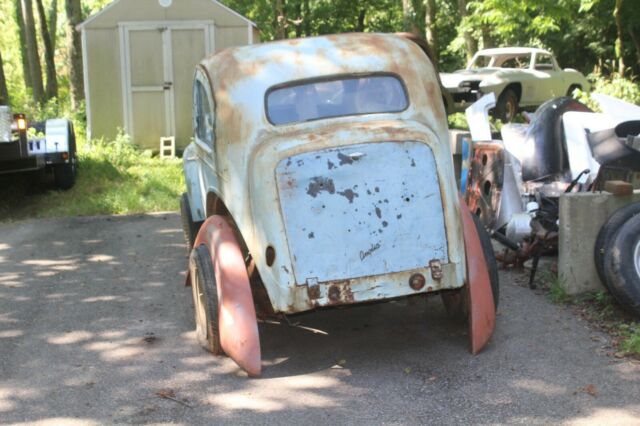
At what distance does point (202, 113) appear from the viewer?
22.6 ft

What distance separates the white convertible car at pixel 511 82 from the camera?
1897cm

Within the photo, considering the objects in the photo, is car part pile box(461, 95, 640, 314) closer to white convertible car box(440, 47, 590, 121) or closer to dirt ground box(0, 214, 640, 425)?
dirt ground box(0, 214, 640, 425)

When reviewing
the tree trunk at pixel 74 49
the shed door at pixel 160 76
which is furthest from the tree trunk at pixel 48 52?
the shed door at pixel 160 76

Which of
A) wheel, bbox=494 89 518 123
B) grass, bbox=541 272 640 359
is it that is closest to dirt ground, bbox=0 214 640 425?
grass, bbox=541 272 640 359

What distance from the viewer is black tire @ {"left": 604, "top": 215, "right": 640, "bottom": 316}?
6125 millimetres

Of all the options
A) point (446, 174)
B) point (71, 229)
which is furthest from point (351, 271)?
point (71, 229)

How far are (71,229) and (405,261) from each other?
630cm

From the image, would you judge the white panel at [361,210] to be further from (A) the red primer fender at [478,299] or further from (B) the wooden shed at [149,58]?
(B) the wooden shed at [149,58]

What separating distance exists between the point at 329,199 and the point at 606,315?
8.21 feet

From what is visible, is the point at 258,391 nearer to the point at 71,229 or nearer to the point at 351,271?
the point at 351,271

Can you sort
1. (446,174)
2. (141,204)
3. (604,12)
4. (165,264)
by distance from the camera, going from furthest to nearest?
(604,12) < (141,204) < (165,264) < (446,174)

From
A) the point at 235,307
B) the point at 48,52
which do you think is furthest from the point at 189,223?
the point at 48,52

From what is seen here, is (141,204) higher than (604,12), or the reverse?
(604,12)

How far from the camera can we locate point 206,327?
5918 mm
